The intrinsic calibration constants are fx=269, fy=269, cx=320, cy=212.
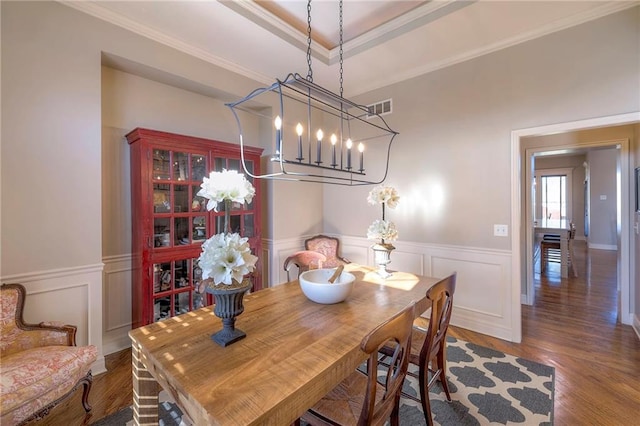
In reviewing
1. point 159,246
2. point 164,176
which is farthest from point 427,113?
point 159,246

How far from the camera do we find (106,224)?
2584 mm

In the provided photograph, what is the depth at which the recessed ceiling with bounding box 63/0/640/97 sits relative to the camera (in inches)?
90.2

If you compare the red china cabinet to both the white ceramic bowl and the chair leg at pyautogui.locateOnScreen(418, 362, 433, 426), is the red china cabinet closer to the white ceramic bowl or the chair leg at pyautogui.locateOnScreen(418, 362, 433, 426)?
the white ceramic bowl

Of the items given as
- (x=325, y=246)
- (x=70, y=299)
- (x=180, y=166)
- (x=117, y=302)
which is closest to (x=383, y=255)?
(x=325, y=246)

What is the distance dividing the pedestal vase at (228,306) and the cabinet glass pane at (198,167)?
6.45 feet

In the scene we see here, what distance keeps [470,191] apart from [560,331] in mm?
1743

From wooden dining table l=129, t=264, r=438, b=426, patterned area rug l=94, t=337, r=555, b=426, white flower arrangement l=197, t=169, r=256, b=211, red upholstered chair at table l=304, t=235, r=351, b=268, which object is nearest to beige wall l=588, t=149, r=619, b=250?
patterned area rug l=94, t=337, r=555, b=426

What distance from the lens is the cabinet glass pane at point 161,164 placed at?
8.28ft

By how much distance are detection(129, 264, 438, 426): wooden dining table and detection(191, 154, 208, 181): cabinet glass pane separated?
1.68m

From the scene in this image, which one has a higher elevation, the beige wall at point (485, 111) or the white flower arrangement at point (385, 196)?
the beige wall at point (485, 111)

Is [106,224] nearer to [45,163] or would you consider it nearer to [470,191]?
[45,163]

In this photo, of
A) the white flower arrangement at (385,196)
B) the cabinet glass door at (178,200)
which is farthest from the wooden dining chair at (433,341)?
the cabinet glass door at (178,200)

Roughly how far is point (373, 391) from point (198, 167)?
8.54ft

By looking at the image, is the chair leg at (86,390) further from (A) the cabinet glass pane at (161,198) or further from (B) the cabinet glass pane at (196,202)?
(B) the cabinet glass pane at (196,202)
